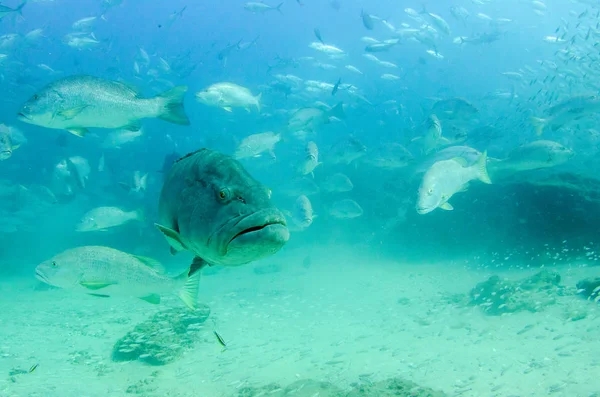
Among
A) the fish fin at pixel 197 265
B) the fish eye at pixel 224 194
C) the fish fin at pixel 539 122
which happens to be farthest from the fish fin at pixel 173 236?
the fish fin at pixel 539 122

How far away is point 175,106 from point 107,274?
239 cm

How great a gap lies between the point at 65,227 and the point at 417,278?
21016 millimetres

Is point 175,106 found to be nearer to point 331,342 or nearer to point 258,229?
point 258,229

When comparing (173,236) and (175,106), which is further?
(175,106)

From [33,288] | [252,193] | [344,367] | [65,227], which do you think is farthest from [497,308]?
[65,227]

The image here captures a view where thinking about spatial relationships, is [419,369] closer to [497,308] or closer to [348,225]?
[497,308]

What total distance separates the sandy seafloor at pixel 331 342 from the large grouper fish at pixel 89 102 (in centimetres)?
403

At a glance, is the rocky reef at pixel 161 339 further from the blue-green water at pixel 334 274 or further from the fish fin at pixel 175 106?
the fish fin at pixel 175 106

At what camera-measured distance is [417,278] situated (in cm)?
1160

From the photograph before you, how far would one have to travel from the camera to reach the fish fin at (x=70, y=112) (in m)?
3.37

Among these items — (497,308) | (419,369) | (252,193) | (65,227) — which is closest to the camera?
(252,193)

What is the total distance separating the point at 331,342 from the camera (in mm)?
7281

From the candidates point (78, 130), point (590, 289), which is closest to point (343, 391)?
point (78, 130)

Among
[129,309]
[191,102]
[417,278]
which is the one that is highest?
[191,102]
